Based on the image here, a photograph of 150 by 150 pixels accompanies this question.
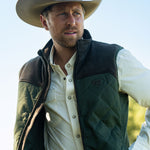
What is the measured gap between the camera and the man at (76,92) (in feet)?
8.59

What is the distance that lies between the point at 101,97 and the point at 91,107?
12 cm

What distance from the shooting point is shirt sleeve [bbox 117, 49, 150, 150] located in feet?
8.66

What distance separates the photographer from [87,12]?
11.1ft

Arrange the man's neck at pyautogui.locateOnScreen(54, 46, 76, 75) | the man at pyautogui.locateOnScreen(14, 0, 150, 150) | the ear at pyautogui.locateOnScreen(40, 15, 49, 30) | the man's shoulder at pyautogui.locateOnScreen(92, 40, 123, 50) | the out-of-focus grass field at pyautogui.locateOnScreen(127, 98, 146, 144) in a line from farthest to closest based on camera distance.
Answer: the out-of-focus grass field at pyautogui.locateOnScreen(127, 98, 146, 144)
the ear at pyautogui.locateOnScreen(40, 15, 49, 30)
the man's neck at pyautogui.locateOnScreen(54, 46, 76, 75)
the man's shoulder at pyautogui.locateOnScreen(92, 40, 123, 50)
the man at pyautogui.locateOnScreen(14, 0, 150, 150)

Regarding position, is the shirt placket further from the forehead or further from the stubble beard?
the forehead

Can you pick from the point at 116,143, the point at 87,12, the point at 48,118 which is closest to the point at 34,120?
the point at 48,118

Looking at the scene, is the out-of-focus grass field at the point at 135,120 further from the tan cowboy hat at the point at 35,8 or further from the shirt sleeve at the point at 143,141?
the shirt sleeve at the point at 143,141

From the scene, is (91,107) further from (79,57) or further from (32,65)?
(32,65)

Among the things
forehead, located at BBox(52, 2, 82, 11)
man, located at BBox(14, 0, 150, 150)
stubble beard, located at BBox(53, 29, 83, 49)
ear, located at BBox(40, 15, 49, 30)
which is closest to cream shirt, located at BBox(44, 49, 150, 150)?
man, located at BBox(14, 0, 150, 150)

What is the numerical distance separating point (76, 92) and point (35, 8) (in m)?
1.15

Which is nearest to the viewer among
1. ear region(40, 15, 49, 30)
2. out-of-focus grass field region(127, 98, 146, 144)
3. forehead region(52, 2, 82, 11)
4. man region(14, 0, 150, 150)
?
man region(14, 0, 150, 150)

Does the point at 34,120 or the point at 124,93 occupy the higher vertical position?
the point at 124,93

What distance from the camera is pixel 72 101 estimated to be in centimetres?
273

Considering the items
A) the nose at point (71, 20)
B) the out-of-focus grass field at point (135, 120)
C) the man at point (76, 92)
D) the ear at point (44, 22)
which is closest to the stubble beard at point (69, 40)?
the man at point (76, 92)
